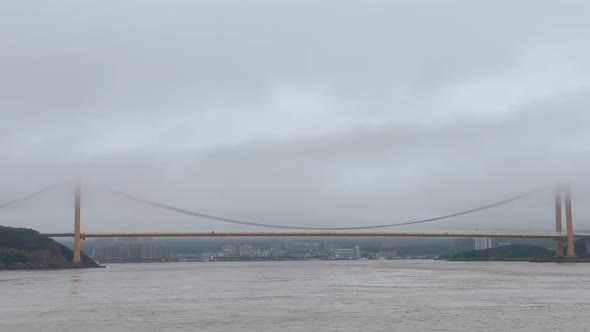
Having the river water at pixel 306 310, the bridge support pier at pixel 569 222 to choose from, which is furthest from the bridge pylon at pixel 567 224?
the river water at pixel 306 310

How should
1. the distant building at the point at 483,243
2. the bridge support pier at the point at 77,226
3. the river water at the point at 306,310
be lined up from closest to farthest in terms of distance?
1. the river water at the point at 306,310
2. the bridge support pier at the point at 77,226
3. the distant building at the point at 483,243

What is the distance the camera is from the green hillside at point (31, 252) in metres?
41.4

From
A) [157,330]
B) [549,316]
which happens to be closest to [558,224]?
[549,316]

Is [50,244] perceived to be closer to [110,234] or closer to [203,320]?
[110,234]

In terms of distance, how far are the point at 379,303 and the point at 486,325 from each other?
3.79 m

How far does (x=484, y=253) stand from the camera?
68688mm

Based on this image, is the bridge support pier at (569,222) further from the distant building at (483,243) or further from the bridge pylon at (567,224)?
the distant building at (483,243)

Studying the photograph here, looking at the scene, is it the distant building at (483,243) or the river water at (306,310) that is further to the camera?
the distant building at (483,243)

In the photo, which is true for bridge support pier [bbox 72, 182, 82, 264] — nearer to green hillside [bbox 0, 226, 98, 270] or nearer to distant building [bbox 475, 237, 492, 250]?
green hillside [bbox 0, 226, 98, 270]

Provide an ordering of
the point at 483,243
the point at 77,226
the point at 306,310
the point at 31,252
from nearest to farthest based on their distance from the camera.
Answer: the point at 306,310 < the point at 77,226 < the point at 31,252 < the point at 483,243

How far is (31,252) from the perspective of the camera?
43219 mm

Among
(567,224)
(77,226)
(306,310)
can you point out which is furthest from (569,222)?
(306,310)

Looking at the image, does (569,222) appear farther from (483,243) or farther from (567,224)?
(483,243)

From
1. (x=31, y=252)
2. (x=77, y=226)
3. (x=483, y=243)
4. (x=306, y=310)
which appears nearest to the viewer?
(x=306, y=310)
